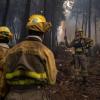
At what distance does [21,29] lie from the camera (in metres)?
19.8

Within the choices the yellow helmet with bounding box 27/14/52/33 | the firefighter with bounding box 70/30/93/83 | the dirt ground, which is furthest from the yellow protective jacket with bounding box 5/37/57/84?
the firefighter with bounding box 70/30/93/83

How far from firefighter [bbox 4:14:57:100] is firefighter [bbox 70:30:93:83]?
889 cm

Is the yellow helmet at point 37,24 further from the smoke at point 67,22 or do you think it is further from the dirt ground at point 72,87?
the smoke at point 67,22

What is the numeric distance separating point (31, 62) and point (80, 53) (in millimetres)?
9266

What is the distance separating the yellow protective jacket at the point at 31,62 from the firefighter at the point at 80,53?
888cm

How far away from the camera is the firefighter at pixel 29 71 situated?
427cm

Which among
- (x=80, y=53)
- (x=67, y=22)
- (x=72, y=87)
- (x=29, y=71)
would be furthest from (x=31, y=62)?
(x=67, y=22)

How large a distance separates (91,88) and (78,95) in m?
1.38

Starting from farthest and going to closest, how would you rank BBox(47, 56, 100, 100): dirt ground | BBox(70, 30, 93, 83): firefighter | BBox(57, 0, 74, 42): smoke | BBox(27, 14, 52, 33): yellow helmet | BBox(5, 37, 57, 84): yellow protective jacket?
BBox(57, 0, 74, 42): smoke
BBox(70, 30, 93, 83): firefighter
BBox(47, 56, 100, 100): dirt ground
BBox(27, 14, 52, 33): yellow helmet
BBox(5, 37, 57, 84): yellow protective jacket

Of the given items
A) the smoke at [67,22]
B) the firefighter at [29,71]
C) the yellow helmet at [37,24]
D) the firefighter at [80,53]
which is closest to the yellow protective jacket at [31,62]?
the firefighter at [29,71]

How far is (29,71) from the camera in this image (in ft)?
14.0

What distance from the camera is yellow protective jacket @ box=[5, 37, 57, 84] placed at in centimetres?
427

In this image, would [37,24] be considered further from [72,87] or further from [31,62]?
[72,87]

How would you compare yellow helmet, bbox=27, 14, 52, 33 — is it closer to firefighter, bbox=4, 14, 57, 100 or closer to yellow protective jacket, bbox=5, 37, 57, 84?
firefighter, bbox=4, 14, 57, 100
